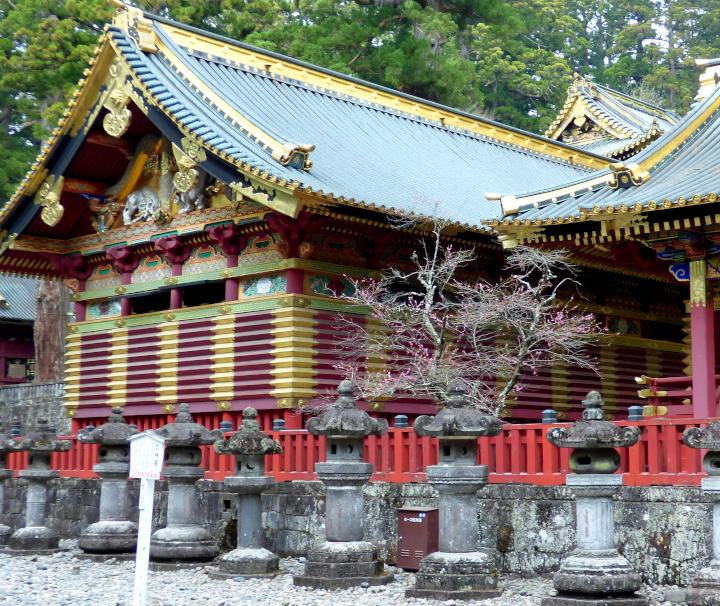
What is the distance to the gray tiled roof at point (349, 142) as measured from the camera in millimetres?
17281

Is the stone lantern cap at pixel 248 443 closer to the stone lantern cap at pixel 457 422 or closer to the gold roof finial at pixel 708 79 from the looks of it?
the stone lantern cap at pixel 457 422

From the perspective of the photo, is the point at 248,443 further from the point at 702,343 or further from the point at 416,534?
the point at 702,343

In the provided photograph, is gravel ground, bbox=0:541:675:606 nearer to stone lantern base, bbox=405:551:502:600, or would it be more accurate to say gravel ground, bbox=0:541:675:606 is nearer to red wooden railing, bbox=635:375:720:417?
stone lantern base, bbox=405:551:502:600

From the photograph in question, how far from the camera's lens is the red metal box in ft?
39.5

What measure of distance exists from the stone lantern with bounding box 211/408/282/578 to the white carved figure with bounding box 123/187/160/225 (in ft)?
24.2

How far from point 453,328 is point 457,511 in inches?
293

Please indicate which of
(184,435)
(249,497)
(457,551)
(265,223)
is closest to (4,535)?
(184,435)

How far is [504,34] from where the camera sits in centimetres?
3928

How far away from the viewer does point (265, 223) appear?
683 inches

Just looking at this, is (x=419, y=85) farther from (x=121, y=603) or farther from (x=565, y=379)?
(x=121, y=603)

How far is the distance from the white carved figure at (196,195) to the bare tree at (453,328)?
3.00m

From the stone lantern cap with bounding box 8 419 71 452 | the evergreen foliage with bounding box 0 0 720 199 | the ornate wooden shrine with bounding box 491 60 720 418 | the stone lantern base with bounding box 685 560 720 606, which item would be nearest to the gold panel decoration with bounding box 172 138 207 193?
the stone lantern cap with bounding box 8 419 71 452

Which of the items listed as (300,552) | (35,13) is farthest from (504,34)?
(300,552)

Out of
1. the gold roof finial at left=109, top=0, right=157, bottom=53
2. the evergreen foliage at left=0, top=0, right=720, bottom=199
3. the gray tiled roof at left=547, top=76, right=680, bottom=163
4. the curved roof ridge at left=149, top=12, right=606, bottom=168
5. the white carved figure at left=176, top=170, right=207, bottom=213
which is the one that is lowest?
the white carved figure at left=176, top=170, right=207, bottom=213
